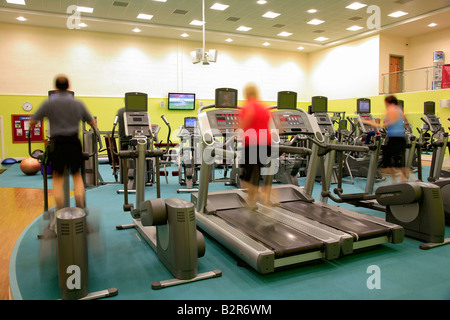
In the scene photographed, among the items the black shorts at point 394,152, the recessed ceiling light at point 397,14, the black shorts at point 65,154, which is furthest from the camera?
the recessed ceiling light at point 397,14

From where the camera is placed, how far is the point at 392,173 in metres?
5.09

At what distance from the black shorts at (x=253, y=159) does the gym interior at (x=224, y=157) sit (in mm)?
205

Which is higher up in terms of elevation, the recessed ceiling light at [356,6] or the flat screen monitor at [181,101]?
the recessed ceiling light at [356,6]

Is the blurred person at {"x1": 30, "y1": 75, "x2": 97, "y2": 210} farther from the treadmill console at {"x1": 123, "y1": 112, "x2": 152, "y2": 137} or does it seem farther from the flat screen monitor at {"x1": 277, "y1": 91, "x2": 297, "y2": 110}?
the flat screen monitor at {"x1": 277, "y1": 91, "x2": 297, "y2": 110}

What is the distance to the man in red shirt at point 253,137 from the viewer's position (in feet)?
12.2

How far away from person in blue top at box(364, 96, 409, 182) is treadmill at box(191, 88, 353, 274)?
1.91m

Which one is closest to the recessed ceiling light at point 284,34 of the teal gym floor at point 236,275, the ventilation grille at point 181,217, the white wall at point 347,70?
the white wall at point 347,70

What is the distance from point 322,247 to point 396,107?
292 cm

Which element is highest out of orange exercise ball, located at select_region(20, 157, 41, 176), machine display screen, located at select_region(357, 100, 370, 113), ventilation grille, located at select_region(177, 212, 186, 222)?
machine display screen, located at select_region(357, 100, 370, 113)

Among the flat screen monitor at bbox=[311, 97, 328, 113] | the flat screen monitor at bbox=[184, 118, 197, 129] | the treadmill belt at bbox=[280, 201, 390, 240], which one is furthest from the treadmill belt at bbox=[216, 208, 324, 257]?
the flat screen monitor at bbox=[184, 118, 197, 129]

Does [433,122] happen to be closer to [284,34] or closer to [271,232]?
[271,232]

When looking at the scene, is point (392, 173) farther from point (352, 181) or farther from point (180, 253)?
point (180, 253)

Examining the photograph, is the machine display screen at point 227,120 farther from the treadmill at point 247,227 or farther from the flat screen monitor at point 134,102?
the flat screen monitor at point 134,102

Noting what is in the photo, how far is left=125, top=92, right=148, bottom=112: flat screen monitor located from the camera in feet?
15.3
